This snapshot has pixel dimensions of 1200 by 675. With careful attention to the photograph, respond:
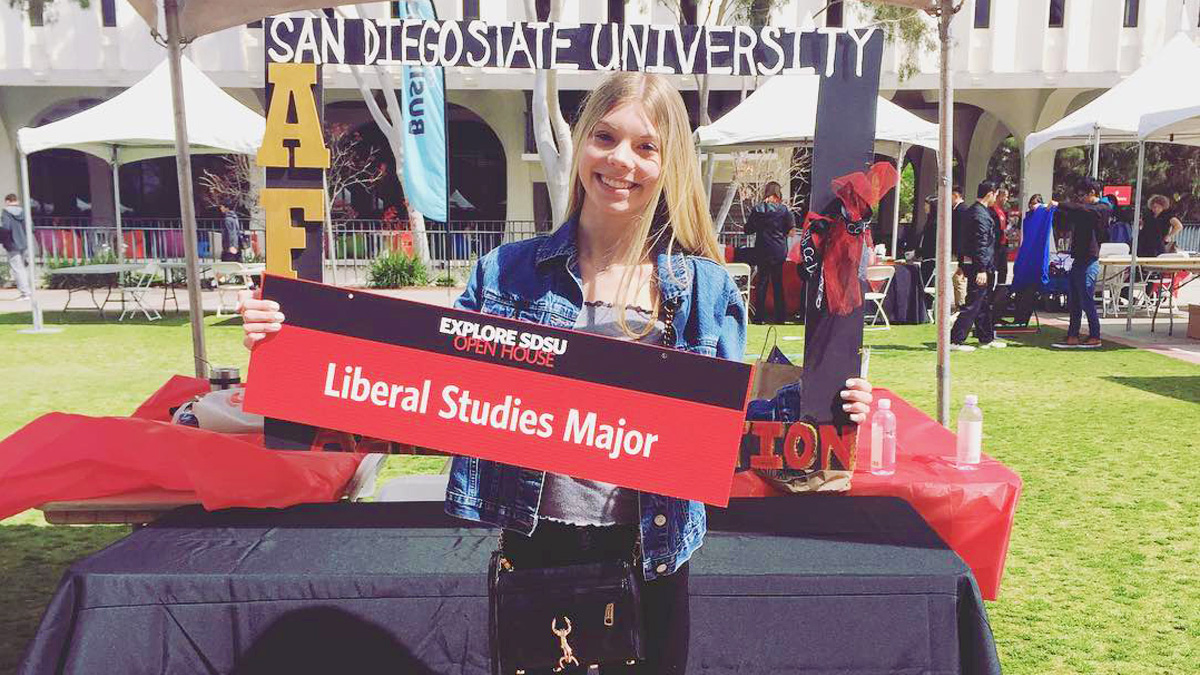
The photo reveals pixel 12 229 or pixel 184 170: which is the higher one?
pixel 184 170

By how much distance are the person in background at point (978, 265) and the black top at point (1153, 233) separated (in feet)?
13.8

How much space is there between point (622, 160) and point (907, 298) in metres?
12.1

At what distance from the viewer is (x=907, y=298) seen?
42.8ft

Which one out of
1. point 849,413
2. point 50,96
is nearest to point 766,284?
point 849,413

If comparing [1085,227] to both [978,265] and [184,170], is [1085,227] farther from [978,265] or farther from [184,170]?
[184,170]

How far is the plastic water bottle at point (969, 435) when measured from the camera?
3396 mm

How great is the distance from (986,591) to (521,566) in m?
2.26

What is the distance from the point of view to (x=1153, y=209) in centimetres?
1361

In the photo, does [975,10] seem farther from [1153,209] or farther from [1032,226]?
[1032,226]

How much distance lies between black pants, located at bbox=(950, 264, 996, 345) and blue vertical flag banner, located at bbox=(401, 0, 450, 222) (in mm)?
6116

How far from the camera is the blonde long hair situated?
5.96 feet

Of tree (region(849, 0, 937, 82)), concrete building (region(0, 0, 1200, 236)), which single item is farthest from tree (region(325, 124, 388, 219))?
tree (region(849, 0, 937, 82))

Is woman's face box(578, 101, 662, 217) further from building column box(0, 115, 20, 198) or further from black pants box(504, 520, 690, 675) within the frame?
building column box(0, 115, 20, 198)

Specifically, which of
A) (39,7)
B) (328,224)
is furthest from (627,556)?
(39,7)
